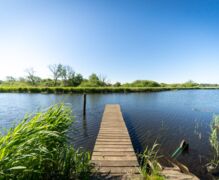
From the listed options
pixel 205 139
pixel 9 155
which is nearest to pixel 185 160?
pixel 205 139

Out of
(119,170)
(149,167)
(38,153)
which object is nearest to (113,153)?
(119,170)

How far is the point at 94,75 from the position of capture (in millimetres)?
51625

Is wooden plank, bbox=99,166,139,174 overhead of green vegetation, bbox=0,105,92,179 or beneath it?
beneath

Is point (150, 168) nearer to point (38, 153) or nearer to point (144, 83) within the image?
point (38, 153)

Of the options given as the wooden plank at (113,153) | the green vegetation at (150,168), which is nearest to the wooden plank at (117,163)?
the green vegetation at (150,168)

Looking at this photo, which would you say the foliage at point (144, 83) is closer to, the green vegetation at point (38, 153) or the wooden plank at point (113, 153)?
the wooden plank at point (113, 153)

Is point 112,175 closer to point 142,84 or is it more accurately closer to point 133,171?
point 133,171

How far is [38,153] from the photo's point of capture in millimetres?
2152

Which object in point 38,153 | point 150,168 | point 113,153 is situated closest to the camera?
point 38,153

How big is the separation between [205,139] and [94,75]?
46.7 metres

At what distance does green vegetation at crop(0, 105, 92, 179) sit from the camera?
175cm

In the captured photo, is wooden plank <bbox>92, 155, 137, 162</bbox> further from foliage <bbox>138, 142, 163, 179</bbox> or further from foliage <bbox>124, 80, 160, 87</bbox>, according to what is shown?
foliage <bbox>124, 80, 160, 87</bbox>

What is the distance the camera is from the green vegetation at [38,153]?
5.73 feet

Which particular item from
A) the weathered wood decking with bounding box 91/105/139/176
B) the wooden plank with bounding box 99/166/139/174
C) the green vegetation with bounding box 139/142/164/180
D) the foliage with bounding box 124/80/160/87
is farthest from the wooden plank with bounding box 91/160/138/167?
the foliage with bounding box 124/80/160/87
